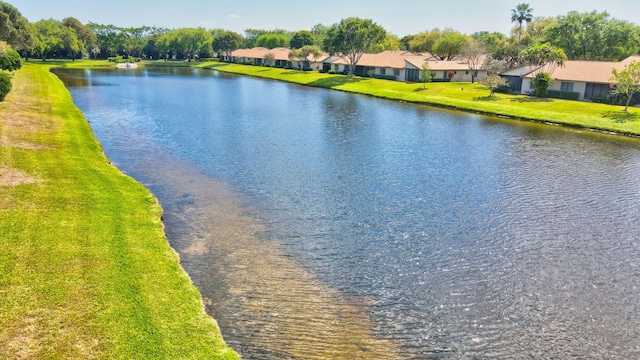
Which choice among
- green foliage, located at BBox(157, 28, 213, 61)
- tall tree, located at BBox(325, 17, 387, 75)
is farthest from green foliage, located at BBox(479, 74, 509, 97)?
green foliage, located at BBox(157, 28, 213, 61)

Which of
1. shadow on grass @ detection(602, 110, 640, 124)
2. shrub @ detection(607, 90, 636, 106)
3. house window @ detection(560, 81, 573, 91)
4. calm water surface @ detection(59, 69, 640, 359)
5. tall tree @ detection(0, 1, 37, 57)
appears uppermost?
tall tree @ detection(0, 1, 37, 57)

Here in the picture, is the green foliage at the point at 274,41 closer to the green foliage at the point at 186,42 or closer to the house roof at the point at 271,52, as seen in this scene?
the house roof at the point at 271,52

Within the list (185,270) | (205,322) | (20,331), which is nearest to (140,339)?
(205,322)

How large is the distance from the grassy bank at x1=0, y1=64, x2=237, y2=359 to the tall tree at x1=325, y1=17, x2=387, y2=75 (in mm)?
71402

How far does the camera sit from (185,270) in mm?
16203

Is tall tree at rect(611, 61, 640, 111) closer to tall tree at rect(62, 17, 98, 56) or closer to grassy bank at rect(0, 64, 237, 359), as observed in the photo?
grassy bank at rect(0, 64, 237, 359)

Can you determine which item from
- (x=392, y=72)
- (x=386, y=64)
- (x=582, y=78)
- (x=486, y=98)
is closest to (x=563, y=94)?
(x=582, y=78)

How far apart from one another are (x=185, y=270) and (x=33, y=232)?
557 cm

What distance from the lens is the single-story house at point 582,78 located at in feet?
197

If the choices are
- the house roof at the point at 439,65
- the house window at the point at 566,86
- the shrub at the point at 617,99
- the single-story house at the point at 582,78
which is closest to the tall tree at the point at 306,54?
the house roof at the point at 439,65

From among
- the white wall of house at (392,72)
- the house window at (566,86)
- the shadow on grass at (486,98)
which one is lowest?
the shadow on grass at (486,98)

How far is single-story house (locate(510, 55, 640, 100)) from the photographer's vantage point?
6002 centimetres

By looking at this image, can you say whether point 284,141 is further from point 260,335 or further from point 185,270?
point 260,335

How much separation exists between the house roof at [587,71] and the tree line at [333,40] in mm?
10755
